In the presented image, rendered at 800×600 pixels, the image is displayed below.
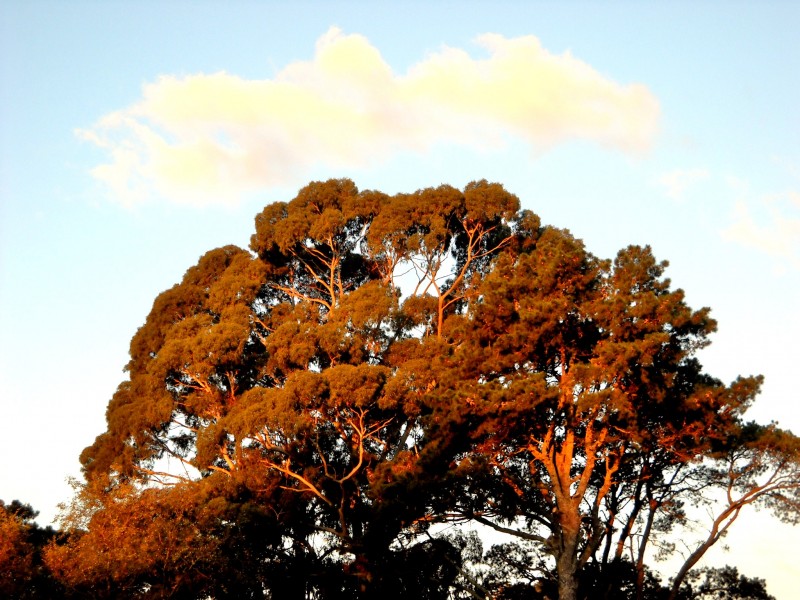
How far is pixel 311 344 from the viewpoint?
27.2 metres

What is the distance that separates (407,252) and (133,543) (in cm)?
1360

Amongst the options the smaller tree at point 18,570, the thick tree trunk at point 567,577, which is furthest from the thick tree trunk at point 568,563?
the smaller tree at point 18,570

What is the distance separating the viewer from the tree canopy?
22.0 meters

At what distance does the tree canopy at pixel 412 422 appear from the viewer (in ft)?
72.2

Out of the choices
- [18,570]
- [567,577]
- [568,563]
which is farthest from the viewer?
[18,570]

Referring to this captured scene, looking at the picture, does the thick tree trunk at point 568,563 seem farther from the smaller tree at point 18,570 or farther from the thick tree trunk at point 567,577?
the smaller tree at point 18,570

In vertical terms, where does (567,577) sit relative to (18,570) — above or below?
above

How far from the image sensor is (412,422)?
88.3ft

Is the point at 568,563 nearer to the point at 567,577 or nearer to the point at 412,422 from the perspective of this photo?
the point at 567,577

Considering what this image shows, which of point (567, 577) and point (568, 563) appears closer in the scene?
point (567, 577)

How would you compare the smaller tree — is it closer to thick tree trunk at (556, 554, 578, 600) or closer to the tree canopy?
the tree canopy

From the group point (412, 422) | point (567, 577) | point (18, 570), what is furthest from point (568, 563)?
point (18, 570)

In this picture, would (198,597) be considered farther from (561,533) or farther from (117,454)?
(561,533)

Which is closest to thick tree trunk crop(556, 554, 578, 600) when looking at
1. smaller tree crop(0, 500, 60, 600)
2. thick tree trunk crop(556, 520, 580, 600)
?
thick tree trunk crop(556, 520, 580, 600)
